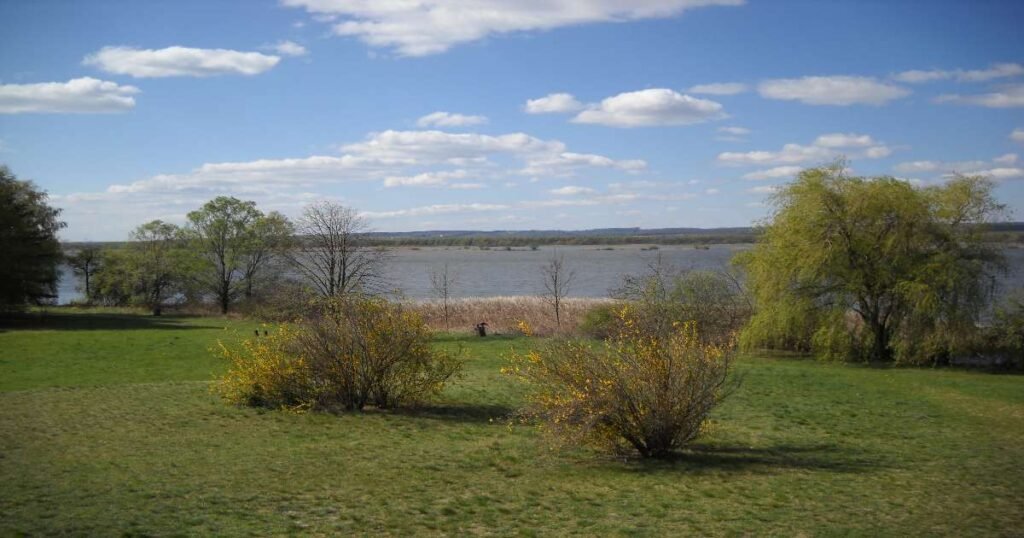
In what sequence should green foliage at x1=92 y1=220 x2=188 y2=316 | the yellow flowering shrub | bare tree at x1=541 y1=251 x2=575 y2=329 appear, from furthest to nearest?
green foliage at x1=92 y1=220 x2=188 y2=316 < bare tree at x1=541 y1=251 x2=575 y2=329 < the yellow flowering shrub

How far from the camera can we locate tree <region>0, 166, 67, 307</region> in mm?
38281

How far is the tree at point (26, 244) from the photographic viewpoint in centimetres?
3828

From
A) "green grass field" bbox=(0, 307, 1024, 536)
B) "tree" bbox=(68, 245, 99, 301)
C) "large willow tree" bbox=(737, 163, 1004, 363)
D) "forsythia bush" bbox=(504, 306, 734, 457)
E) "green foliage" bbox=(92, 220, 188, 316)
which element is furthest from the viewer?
"tree" bbox=(68, 245, 99, 301)

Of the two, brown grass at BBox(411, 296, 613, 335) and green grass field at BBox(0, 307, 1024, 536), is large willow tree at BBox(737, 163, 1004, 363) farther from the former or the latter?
brown grass at BBox(411, 296, 613, 335)

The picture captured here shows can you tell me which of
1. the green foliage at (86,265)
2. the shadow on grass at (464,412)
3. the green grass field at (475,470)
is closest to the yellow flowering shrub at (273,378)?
the green grass field at (475,470)

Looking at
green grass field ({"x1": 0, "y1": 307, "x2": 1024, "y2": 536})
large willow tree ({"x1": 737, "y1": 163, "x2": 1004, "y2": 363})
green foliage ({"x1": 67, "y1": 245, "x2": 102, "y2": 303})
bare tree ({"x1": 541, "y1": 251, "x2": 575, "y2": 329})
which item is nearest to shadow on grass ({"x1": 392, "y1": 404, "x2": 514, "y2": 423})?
green grass field ({"x1": 0, "y1": 307, "x2": 1024, "y2": 536})

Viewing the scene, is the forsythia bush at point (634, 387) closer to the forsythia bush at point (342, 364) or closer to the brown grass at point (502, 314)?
the forsythia bush at point (342, 364)

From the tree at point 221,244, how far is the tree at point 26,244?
Result: 9163 mm

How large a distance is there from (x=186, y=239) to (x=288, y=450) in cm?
4594

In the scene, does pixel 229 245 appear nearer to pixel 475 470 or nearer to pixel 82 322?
pixel 82 322

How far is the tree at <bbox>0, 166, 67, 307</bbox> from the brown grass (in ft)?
67.9

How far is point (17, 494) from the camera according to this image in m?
8.96

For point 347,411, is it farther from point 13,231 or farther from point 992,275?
point 13,231

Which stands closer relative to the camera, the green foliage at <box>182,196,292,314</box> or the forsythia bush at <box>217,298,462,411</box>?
the forsythia bush at <box>217,298,462,411</box>
